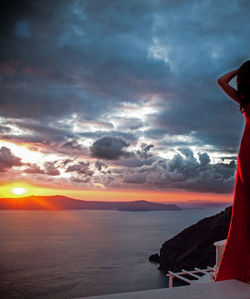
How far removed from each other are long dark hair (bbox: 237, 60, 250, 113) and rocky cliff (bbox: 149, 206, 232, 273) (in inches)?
1790

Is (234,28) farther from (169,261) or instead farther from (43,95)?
(43,95)

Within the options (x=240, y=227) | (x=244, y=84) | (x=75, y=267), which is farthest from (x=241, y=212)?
(x=75, y=267)

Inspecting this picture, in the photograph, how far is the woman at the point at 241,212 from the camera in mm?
1495

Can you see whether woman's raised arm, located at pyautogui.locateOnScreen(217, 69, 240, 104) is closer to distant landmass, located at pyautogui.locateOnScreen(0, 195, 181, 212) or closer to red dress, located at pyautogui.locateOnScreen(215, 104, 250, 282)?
red dress, located at pyautogui.locateOnScreen(215, 104, 250, 282)

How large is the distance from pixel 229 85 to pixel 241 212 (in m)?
0.74

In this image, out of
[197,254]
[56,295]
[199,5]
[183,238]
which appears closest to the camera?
[199,5]

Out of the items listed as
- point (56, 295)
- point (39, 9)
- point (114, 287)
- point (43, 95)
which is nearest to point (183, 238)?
point (114, 287)

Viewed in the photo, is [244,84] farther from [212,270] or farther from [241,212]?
[212,270]

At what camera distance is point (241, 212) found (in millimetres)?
1509

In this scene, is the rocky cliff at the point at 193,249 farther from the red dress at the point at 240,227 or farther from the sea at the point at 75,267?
the red dress at the point at 240,227

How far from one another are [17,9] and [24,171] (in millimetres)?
65397

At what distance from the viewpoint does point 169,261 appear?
148 feet

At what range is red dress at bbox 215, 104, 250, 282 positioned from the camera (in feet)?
4.90

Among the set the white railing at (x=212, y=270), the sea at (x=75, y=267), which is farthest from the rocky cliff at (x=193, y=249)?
the white railing at (x=212, y=270)
